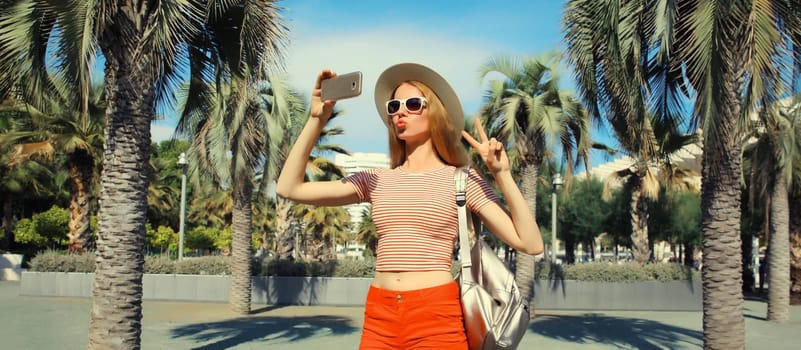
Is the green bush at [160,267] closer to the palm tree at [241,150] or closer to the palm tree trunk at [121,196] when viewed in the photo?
→ the palm tree at [241,150]

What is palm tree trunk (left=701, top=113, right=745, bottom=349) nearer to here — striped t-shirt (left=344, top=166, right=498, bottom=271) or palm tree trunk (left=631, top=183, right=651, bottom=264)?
striped t-shirt (left=344, top=166, right=498, bottom=271)

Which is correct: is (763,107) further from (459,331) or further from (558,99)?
(558,99)

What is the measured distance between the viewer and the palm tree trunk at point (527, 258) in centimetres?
1521

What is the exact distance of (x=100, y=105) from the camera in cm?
1791

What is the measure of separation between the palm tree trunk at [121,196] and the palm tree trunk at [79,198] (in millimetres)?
13694

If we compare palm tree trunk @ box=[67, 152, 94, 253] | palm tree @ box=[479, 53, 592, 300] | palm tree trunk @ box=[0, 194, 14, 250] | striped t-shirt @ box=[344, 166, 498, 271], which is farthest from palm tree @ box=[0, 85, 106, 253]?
striped t-shirt @ box=[344, 166, 498, 271]

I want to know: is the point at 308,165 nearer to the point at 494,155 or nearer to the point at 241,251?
the point at 241,251

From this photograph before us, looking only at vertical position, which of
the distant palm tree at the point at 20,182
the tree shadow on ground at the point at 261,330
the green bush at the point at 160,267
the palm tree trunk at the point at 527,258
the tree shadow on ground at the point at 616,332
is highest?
the distant palm tree at the point at 20,182

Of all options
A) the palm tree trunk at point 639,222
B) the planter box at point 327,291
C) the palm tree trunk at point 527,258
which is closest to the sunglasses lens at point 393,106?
the palm tree trunk at point 527,258

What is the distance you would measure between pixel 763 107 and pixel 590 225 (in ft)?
107

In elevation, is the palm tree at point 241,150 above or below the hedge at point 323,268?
above

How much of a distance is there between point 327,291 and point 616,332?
8.03m

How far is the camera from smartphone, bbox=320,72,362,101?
223 centimetres

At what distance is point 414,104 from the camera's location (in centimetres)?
256
